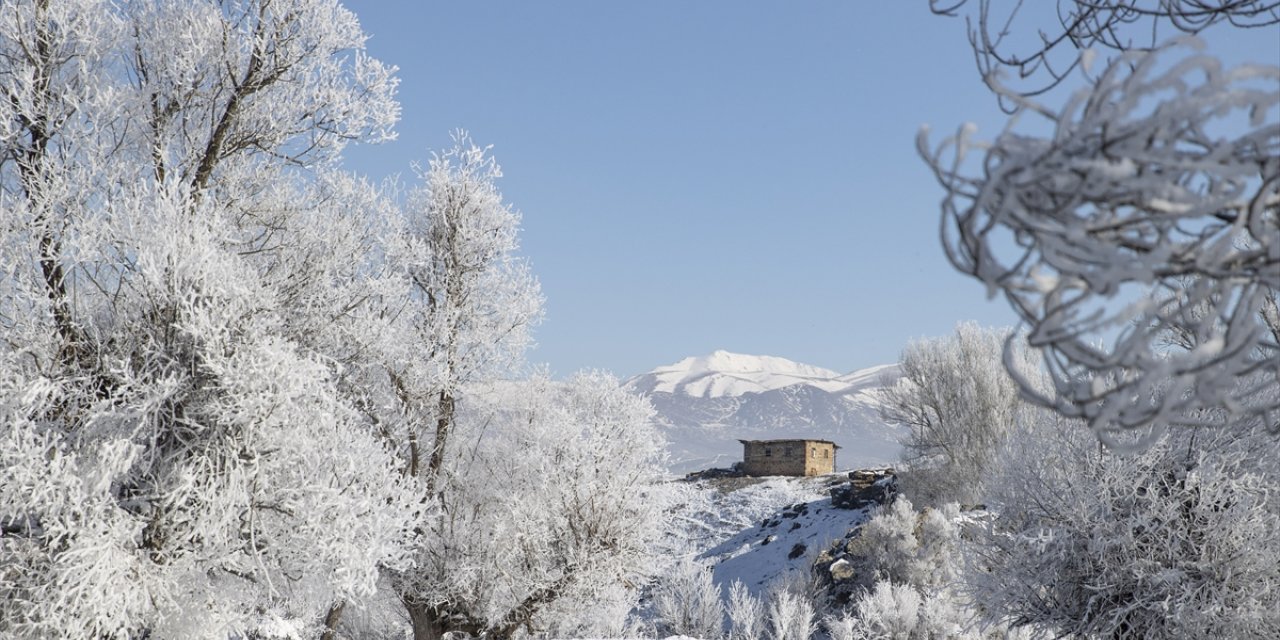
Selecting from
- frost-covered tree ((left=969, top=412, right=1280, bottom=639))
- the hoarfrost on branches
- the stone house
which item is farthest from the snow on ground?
the hoarfrost on branches

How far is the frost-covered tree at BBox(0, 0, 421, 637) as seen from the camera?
748cm

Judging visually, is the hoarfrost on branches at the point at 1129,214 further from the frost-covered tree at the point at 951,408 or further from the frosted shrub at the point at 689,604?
the frost-covered tree at the point at 951,408

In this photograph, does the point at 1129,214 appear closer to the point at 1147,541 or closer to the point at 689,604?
the point at 1147,541

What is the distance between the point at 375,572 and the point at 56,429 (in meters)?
3.12

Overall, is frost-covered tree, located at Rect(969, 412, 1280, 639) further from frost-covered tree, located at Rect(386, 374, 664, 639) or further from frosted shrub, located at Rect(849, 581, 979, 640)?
frosted shrub, located at Rect(849, 581, 979, 640)

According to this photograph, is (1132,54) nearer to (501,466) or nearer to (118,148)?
(118,148)

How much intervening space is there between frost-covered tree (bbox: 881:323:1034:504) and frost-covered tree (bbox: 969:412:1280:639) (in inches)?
774

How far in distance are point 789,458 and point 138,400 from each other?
48443 mm

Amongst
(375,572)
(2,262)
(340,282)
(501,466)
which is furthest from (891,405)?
(2,262)

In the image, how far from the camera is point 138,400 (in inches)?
302

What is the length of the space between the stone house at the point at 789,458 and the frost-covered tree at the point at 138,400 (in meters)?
45.0

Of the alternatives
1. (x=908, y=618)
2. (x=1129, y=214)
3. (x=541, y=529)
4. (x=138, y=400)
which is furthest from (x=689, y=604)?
(x=1129, y=214)

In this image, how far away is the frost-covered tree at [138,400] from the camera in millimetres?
7484

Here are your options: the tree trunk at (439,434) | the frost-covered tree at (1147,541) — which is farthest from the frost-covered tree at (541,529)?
the frost-covered tree at (1147,541)
